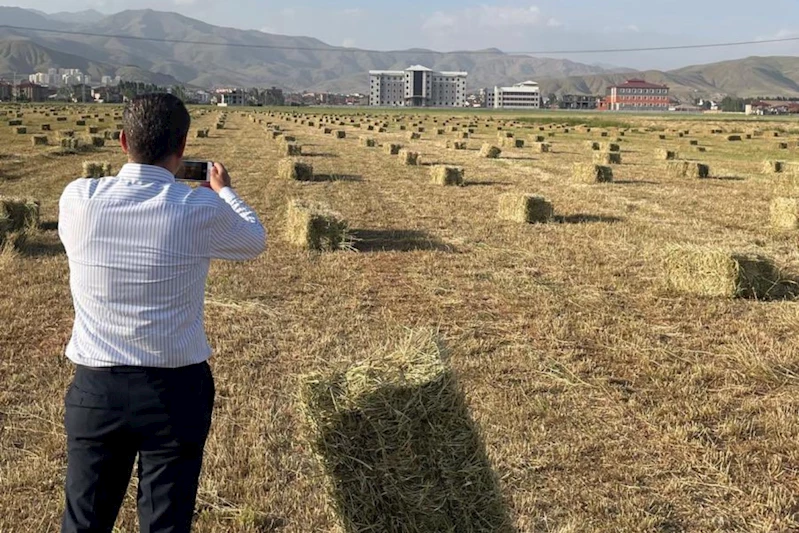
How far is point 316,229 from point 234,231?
34.1 ft

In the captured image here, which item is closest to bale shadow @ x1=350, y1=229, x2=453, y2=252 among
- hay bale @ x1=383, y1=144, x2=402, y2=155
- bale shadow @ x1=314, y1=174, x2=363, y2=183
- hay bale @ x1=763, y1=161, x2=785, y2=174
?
bale shadow @ x1=314, y1=174, x2=363, y2=183

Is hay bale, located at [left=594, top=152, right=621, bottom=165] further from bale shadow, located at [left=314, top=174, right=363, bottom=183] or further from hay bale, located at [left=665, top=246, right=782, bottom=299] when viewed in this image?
hay bale, located at [left=665, top=246, right=782, bottom=299]

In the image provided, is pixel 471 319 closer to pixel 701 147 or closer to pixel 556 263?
pixel 556 263

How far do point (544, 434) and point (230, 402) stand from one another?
286cm

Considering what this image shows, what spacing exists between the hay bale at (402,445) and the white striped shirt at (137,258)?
1.01 m

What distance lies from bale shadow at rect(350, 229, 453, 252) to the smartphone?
10092 millimetres

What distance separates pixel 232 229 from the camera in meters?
3.53

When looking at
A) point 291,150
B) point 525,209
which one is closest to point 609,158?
point 291,150

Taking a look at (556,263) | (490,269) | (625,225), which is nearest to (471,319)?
(490,269)

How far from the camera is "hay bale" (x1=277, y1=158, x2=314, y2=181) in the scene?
80.2ft

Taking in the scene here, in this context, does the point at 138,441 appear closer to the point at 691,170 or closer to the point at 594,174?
the point at 594,174

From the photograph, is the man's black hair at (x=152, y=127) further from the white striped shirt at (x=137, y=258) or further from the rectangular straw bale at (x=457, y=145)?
the rectangular straw bale at (x=457, y=145)

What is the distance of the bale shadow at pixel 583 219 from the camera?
1712 centimetres

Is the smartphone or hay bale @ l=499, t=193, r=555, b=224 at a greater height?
the smartphone
